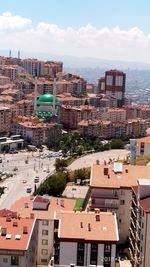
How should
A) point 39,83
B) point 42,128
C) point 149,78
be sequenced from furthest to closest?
point 149,78
point 39,83
point 42,128

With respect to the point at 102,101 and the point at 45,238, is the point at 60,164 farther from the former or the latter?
the point at 102,101

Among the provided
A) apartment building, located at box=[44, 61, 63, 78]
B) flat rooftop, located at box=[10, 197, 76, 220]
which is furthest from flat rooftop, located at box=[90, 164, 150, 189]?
apartment building, located at box=[44, 61, 63, 78]

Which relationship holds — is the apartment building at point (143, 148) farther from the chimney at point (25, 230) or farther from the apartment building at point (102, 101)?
the apartment building at point (102, 101)

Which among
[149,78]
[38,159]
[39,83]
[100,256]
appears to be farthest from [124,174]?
[149,78]

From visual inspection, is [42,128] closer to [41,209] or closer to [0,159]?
[0,159]

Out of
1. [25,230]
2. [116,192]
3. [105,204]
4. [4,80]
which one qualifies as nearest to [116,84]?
[4,80]

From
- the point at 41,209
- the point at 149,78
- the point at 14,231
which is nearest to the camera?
the point at 14,231

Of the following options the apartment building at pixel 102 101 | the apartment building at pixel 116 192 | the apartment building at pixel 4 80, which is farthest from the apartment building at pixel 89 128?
the apartment building at pixel 116 192
